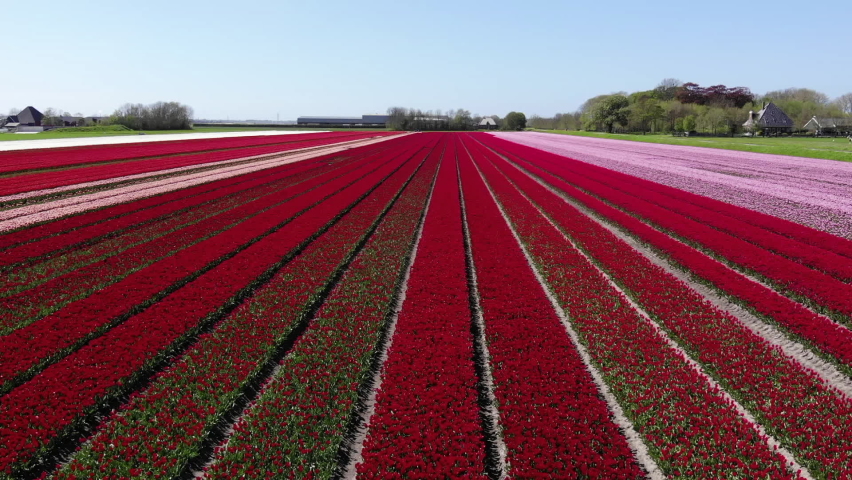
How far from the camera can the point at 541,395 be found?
684cm

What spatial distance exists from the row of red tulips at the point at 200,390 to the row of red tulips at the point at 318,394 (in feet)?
1.24

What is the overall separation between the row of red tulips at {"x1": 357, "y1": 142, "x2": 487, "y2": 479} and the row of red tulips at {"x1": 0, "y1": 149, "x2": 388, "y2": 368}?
5.36 meters

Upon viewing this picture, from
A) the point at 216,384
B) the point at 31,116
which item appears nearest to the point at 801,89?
the point at 216,384

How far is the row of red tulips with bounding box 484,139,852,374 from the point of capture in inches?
329

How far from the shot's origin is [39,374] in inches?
283

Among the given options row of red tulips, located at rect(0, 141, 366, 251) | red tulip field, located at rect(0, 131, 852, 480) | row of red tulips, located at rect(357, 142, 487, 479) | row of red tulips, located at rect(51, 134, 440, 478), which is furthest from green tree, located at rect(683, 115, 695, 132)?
row of red tulips, located at rect(51, 134, 440, 478)

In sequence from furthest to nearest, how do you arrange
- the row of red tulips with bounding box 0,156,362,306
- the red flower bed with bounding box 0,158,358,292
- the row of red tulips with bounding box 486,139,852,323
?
the red flower bed with bounding box 0,158,358,292
the row of red tulips with bounding box 0,156,362,306
the row of red tulips with bounding box 486,139,852,323

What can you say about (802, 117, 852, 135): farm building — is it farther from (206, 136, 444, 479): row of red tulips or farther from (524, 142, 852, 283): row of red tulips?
(206, 136, 444, 479): row of red tulips

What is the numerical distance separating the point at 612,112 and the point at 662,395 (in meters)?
140

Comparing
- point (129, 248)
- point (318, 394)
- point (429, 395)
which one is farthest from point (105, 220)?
point (429, 395)

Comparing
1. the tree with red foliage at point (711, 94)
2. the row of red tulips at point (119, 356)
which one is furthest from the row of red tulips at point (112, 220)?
the tree with red foliage at point (711, 94)

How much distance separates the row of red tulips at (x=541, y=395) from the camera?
552 centimetres

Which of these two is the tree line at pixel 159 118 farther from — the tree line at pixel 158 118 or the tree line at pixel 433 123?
the tree line at pixel 433 123

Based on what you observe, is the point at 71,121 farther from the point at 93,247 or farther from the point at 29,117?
the point at 93,247
